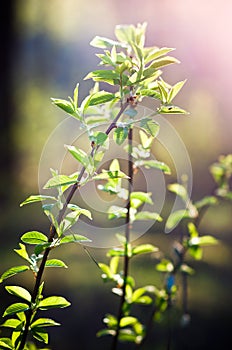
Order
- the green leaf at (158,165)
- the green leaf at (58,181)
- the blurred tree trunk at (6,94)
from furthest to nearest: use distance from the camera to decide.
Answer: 1. the blurred tree trunk at (6,94)
2. the green leaf at (158,165)
3. the green leaf at (58,181)

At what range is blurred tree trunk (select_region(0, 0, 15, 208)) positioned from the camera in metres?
2.55

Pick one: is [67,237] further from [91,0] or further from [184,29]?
[91,0]

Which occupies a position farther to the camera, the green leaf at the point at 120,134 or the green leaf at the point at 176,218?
the green leaf at the point at 176,218

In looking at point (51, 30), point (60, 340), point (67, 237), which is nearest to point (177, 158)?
point (60, 340)

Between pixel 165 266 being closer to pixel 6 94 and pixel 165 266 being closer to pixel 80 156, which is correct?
pixel 80 156

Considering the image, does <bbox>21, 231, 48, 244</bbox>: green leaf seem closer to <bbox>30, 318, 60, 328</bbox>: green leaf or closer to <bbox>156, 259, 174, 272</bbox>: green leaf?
<bbox>30, 318, 60, 328</bbox>: green leaf

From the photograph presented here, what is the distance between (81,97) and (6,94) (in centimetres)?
47

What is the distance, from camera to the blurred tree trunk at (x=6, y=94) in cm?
255

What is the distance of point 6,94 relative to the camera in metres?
2.71

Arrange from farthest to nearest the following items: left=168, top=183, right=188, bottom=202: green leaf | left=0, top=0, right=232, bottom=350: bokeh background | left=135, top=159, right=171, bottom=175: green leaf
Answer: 1. left=0, top=0, right=232, bottom=350: bokeh background
2. left=168, top=183, right=188, bottom=202: green leaf
3. left=135, top=159, right=171, bottom=175: green leaf

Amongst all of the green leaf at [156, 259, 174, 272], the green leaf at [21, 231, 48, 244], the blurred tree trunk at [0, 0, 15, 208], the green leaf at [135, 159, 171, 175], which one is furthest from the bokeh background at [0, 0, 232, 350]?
the green leaf at [21, 231, 48, 244]

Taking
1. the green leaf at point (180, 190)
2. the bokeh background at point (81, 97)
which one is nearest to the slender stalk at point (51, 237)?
the green leaf at point (180, 190)

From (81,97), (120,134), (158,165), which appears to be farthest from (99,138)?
(81,97)

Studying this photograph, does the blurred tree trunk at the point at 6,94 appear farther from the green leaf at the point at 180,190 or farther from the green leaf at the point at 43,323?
the green leaf at the point at 43,323
